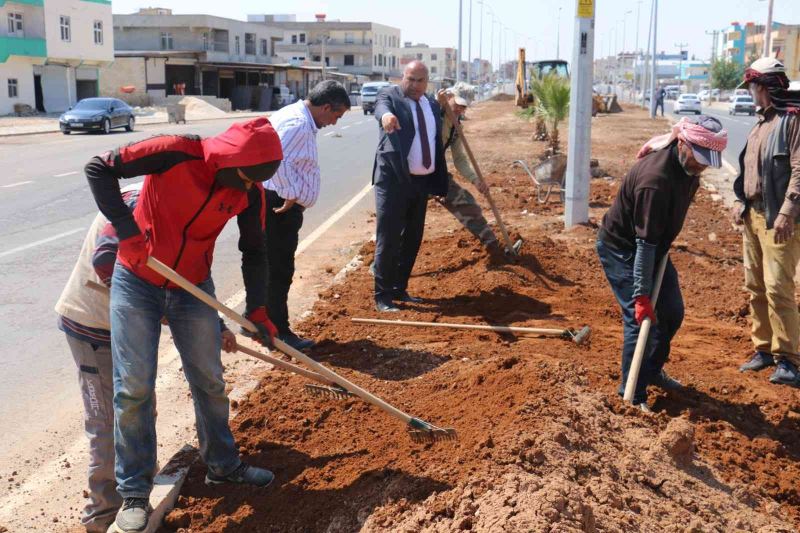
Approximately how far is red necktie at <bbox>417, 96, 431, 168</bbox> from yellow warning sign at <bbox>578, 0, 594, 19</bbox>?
412 centimetres

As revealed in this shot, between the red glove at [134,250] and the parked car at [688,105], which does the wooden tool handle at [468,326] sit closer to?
the red glove at [134,250]

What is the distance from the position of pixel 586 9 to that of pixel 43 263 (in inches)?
264

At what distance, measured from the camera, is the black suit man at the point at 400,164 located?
6.94 meters

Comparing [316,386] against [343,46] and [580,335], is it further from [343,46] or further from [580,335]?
[343,46]

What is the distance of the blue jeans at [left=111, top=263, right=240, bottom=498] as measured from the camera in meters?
3.48

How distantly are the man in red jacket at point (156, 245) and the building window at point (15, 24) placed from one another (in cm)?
4739

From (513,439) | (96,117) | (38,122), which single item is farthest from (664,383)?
(38,122)

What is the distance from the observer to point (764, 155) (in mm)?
5711

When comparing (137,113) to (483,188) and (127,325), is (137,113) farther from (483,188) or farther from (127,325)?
(127,325)

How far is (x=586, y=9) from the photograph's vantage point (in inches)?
403

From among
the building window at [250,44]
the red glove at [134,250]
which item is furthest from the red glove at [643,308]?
the building window at [250,44]

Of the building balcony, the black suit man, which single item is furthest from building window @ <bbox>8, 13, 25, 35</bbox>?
the black suit man

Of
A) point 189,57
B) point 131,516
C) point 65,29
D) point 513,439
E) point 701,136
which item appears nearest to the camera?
point 131,516

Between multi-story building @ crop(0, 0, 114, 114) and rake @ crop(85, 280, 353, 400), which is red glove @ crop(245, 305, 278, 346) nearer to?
rake @ crop(85, 280, 353, 400)
